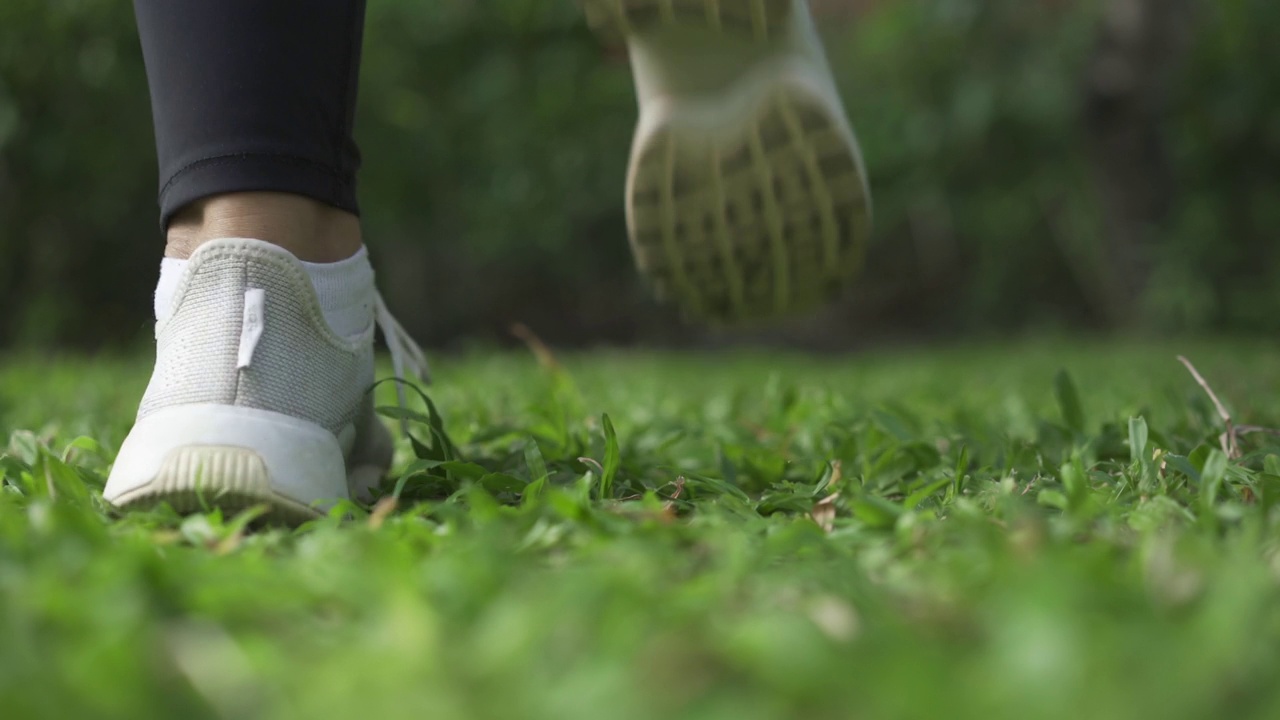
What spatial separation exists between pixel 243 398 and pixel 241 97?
0.80 feet

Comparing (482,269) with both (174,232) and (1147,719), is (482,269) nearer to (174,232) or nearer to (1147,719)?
(174,232)

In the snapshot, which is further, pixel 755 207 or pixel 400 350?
pixel 755 207

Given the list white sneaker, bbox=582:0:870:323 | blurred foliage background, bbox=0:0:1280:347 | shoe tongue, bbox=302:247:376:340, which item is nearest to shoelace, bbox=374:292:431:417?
shoe tongue, bbox=302:247:376:340

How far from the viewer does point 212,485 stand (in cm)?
79

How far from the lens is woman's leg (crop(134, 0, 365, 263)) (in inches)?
34.7

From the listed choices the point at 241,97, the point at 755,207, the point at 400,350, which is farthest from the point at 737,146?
the point at 241,97

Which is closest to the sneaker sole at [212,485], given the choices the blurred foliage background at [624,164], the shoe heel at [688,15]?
the shoe heel at [688,15]

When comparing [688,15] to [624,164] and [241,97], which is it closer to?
[241,97]

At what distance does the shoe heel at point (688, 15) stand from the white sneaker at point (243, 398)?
0.45m

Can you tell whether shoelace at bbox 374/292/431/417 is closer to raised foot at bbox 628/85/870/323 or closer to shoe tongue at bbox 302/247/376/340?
shoe tongue at bbox 302/247/376/340

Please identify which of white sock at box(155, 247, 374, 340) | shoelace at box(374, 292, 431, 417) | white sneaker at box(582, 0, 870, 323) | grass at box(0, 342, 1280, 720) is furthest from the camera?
white sneaker at box(582, 0, 870, 323)

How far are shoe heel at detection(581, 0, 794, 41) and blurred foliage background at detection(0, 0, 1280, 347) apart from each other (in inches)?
133

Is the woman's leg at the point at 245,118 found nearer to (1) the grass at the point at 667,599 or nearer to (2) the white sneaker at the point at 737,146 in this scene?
(1) the grass at the point at 667,599

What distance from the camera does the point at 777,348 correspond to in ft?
18.4
